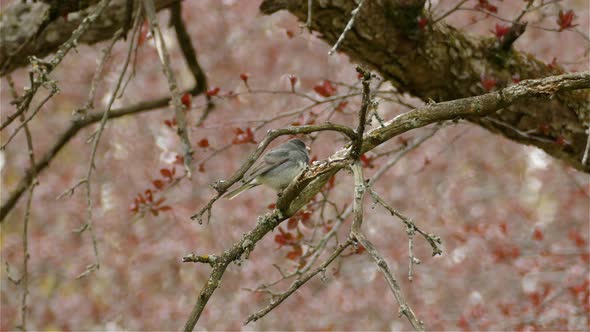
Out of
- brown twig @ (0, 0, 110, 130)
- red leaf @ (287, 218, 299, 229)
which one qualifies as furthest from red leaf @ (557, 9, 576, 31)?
brown twig @ (0, 0, 110, 130)

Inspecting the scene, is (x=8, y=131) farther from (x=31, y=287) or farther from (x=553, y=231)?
(x=553, y=231)

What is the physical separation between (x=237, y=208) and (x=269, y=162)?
13.4 feet

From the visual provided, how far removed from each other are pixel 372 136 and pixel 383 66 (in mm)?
1268

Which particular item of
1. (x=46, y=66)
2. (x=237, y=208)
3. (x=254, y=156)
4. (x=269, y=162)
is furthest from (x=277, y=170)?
(x=237, y=208)

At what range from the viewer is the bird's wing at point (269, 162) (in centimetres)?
378

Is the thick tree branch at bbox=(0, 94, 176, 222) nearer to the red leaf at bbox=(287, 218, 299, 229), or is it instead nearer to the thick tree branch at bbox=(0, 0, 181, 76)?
the thick tree branch at bbox=(0, 0, 181, 76)

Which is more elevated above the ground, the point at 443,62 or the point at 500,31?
the point at 500,31

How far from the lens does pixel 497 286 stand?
7164 mm

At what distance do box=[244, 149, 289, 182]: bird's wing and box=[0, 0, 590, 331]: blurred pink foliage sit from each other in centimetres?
310

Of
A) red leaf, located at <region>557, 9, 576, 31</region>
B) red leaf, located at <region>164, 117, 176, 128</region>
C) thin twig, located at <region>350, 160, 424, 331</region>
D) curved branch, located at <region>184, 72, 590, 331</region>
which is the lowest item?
thin twig, located at <region>350, 160, 424, 331</region>

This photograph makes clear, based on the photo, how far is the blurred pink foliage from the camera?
7.50 m

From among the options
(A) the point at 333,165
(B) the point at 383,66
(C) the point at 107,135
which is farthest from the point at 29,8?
(C) the point at 107,135

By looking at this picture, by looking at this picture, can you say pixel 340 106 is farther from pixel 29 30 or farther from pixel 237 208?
pixel 237 208

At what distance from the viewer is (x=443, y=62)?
318cm
